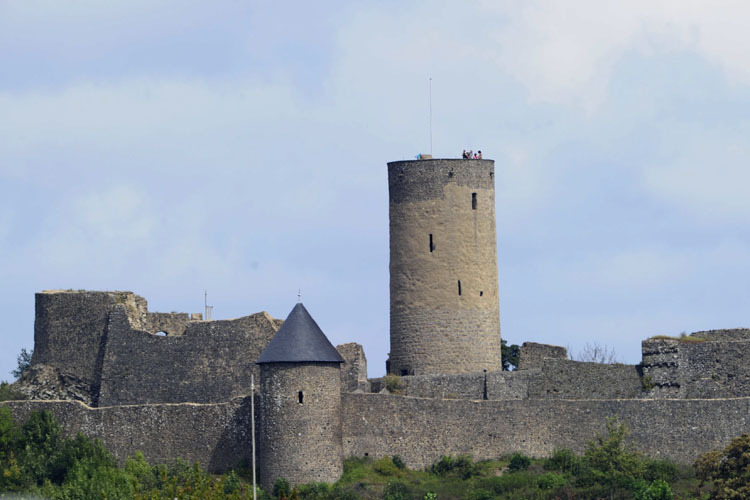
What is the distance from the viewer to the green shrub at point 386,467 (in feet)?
191

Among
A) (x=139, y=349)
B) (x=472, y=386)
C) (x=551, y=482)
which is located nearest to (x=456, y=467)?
(x=551, y=482)

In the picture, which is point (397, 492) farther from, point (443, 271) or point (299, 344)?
point (443, 271)

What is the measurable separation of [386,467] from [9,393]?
11.9m

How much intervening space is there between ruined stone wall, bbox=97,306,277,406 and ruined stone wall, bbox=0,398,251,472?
2.51 m

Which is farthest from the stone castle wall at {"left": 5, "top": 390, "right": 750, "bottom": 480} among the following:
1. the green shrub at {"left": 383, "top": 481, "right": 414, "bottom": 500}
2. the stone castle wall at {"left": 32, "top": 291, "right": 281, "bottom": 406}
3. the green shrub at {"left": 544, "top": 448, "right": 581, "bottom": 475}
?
the stone castle wall at {"left": 32, "top": 291, "right": 281, "bottom": 406}

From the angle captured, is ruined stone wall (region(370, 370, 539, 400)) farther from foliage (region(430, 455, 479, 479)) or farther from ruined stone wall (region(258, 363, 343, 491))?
ruined stone wall (region(258, 363, 343, 491))

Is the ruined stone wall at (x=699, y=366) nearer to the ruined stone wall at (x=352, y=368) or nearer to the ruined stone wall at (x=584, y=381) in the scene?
the ruined stone wall at (x=584, y=381)

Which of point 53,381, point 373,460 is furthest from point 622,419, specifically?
point 53,381

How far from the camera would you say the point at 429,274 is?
63.4 meters

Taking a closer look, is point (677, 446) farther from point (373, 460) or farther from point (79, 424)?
point (79, 424)

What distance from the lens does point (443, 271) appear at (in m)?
63.3

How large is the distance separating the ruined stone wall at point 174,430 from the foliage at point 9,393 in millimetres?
2855

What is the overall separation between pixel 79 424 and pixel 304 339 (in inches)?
278

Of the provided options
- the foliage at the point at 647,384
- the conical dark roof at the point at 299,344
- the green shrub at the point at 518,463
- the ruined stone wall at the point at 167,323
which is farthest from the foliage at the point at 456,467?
the ruined stone wall at the point at 167,323
